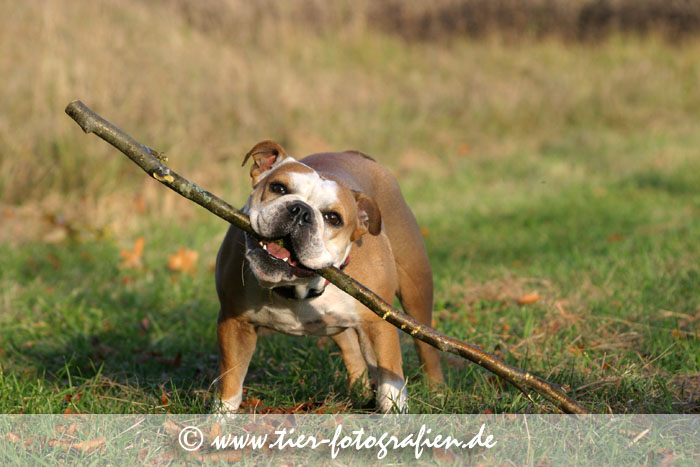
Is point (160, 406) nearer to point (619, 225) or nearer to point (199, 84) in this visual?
point (619, 225)

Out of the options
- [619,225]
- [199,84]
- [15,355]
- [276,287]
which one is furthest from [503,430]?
[199,84]

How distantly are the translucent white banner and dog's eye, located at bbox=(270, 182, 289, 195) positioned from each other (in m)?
0.90

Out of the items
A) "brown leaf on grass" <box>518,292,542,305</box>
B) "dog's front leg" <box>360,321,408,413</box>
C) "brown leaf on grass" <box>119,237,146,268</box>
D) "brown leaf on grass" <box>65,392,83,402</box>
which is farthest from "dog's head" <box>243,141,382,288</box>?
"brown leaf on grass" <box>119,237,146,268</box>

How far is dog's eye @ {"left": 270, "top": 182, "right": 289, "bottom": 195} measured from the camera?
3.19 m

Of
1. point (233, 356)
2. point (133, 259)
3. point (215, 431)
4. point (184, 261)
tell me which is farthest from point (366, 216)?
point (133, 259)

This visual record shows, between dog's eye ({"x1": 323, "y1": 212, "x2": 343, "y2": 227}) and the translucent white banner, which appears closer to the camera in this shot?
the translucent white banner

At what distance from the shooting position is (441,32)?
15781 millimetres

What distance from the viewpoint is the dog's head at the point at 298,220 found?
2.97 meters

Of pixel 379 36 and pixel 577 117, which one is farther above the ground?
pixel 379 36

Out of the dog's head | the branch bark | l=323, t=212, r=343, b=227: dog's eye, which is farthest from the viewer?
l=323, t=212, r=343, b=227: dog's eye

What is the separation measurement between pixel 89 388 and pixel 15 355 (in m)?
0.97

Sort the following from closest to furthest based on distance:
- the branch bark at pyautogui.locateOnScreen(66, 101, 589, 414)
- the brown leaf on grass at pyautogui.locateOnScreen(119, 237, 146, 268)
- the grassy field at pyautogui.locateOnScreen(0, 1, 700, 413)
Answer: the branch bark at pyautogui.locateOnScreen(66, 101, 589, 414) < the grassy field at pyautogui.locateOnScreen(0, 1, 700, 413) < the brown leaf on grass at pyautogui.locateOnScreen(119, 237, 146, 268)

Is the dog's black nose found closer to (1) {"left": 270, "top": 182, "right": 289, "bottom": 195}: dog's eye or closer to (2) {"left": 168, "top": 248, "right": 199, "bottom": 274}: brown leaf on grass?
(1) {"left": 270, "top": 182, "right": 289, "bottom": 195}: dog's eye

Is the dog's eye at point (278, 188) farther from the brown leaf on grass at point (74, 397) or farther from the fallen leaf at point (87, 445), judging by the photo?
the brown leaf on grass at point (74, 397)
